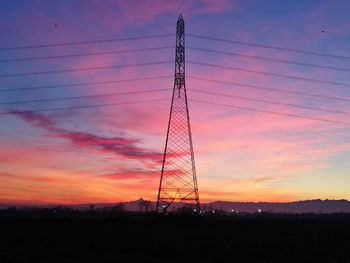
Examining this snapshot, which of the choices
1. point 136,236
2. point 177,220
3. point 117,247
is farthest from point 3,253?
point 177,220

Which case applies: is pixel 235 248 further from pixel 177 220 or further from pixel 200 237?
pixel 177 220

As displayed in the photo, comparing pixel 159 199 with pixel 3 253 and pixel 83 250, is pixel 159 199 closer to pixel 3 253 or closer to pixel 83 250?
pixel 83 250

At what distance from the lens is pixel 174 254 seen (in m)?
33.8

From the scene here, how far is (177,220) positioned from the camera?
69750 millimetres

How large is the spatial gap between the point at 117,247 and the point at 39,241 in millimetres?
7938

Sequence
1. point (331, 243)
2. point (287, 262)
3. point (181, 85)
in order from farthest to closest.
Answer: point (181, 85)
point (331, 243)
point (287, 262)

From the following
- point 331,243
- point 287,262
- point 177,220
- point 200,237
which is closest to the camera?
point 287,262

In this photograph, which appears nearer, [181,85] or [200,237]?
[200,237]

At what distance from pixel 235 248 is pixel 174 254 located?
15.7 ft

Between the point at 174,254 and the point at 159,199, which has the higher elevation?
the point at 159,199

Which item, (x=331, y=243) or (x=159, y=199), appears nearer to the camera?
(x=331, y=243)

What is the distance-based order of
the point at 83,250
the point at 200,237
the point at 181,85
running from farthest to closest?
1. the point at 181,85
2. the point at 200,237
3. the point at 83,250

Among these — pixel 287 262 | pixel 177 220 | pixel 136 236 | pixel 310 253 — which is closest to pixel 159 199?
pixel 136 236

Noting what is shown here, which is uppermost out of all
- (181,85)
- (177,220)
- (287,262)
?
(181,85)
